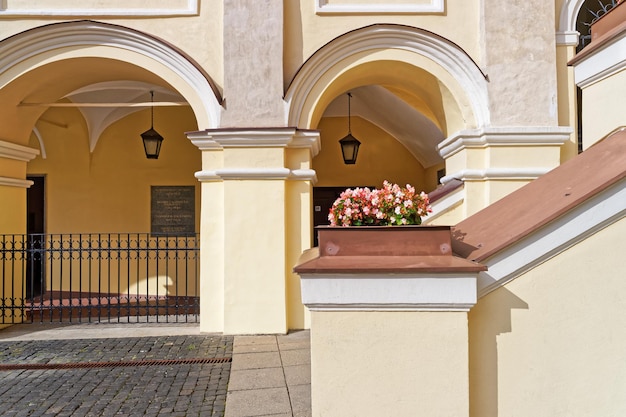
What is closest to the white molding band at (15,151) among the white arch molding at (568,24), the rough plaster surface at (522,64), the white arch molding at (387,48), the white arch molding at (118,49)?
the white arch molding at (118,49)

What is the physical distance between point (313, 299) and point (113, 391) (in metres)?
2.93

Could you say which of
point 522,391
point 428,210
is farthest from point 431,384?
point 428,210

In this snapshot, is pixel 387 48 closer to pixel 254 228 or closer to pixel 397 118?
pixel 254 228

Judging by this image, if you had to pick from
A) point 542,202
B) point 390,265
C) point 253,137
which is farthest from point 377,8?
point 390,265

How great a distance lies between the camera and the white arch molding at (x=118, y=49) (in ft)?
20.7

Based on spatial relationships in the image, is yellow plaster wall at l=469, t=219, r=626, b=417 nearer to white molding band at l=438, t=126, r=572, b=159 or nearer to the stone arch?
white molding band at l=438, t=126, r=572, b=159

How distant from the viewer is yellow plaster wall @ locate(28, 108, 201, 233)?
33.1ft

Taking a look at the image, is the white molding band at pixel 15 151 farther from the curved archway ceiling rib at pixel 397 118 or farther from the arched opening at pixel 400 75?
the curved archway ceiling rib at pixel 397 118

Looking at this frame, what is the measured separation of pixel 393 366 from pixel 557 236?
45.7 inches

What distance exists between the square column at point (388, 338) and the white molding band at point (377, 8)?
487cm

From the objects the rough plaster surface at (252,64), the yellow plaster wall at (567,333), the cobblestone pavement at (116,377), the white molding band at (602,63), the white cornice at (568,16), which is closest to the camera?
the yellow plaster wall at (567,333)

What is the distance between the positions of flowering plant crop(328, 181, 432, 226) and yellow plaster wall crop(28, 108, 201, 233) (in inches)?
300

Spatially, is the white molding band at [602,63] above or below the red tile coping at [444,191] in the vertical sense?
above

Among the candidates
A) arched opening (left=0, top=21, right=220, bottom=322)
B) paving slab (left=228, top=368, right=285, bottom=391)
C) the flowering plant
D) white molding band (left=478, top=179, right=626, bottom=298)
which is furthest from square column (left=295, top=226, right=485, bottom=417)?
arched opening (left=0, top=21, right=220, bottom=322)
